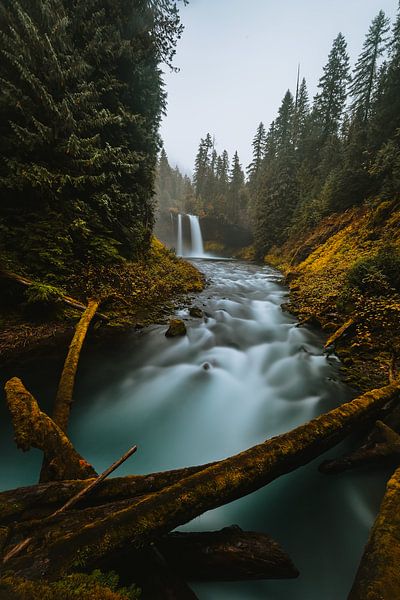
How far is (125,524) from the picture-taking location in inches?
52.3

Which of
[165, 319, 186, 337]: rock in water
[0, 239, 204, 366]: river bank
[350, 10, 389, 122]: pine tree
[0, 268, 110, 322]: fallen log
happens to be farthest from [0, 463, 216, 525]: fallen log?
[350, 10, 389, 122]: pine tree

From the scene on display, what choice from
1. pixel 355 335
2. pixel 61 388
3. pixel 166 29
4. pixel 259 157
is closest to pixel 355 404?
pixel 61 388

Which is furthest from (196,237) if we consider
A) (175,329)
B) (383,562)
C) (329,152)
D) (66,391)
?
(383,562)

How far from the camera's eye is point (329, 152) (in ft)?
72.7

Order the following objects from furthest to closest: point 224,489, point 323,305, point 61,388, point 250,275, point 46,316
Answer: point 250,275
point 323,305
point 46,316
point 61,388
point 224,489

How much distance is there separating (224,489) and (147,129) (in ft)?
37.5

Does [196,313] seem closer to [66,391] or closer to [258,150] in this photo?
[66,391]

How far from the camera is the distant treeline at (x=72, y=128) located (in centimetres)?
570

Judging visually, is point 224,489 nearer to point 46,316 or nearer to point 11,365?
point 11,365

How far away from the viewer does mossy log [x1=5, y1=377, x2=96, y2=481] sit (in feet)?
6.14

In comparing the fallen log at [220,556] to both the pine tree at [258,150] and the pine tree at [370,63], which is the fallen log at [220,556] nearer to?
the pine tree at [370,63]

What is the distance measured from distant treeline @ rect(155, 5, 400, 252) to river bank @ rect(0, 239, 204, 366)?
37.2ft

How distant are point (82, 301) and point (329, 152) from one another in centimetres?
2525

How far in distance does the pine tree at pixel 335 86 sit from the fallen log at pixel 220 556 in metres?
31.8
